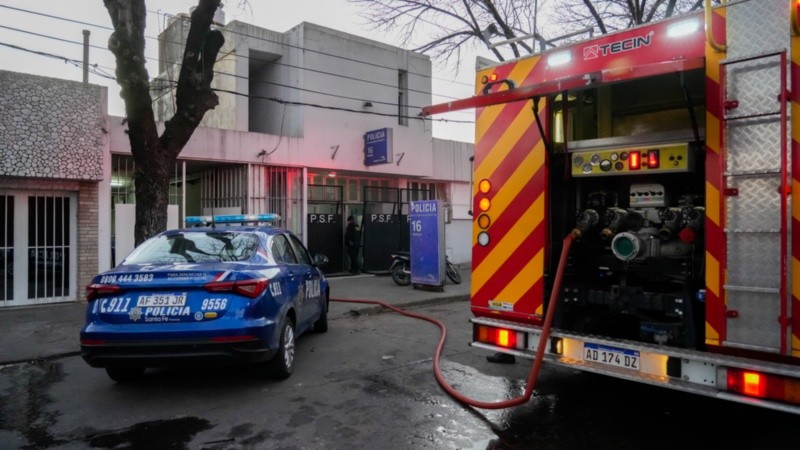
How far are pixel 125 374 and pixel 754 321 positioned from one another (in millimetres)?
5465

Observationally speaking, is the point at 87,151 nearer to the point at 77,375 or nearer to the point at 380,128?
the point at 77,375

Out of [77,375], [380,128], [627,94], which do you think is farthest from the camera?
[380,128]

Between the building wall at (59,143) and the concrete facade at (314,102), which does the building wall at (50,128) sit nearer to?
the building wall at (59,143)

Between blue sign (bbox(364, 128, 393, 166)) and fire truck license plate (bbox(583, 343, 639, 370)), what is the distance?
426 inches

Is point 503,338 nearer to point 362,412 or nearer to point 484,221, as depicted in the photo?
point 484,221

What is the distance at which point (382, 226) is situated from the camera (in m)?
15.3

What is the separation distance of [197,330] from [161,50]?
52.5ft

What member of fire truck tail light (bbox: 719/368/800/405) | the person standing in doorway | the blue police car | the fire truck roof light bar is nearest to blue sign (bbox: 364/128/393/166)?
the person standing in doorway

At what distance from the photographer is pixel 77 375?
5965 mm

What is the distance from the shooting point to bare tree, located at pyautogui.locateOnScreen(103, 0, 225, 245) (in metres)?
8.02

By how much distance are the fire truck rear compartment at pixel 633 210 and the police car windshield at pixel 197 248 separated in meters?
3.17

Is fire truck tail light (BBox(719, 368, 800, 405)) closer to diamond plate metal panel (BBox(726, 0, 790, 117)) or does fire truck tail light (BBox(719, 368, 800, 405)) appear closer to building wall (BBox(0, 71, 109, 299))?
diamond plate metal panel (BBox(726, 0, 790, 117))

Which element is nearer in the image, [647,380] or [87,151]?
[647,380]

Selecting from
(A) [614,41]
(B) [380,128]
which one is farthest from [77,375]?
(B) [380,128]
